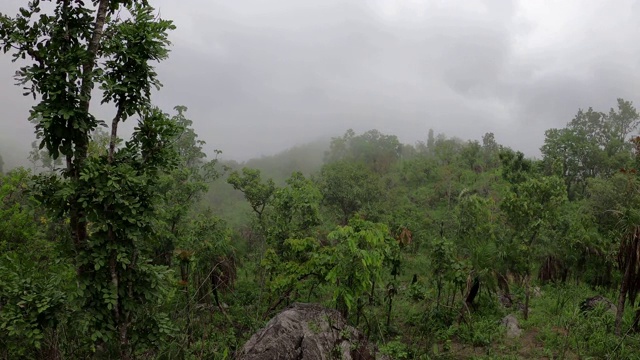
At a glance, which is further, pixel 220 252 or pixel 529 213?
pixel 220 252

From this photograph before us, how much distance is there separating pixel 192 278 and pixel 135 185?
11.0 m

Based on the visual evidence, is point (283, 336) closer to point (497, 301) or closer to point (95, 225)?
point (95, 225)

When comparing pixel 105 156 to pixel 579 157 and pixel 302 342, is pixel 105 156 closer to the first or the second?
pixel 302 342

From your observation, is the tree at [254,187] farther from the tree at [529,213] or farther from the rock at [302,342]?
the tree at [529,213]

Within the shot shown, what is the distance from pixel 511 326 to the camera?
1348 cm

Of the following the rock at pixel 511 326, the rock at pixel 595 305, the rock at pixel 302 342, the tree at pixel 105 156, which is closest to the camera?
the tree at pixel 105 156

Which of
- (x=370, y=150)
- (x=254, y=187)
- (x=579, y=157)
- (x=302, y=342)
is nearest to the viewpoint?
(x=302, y=342)

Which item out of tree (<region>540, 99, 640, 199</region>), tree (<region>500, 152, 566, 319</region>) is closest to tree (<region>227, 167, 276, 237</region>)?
tree (<region>500, 152, 566, 319</region>)

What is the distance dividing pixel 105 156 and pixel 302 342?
6123 mm

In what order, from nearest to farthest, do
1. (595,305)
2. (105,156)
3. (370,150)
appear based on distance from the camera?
(105,156)
(595,305)
(370,150)

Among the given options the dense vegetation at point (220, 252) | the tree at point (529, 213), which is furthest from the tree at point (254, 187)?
the tree at point (529, 213)

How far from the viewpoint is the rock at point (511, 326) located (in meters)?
13.1

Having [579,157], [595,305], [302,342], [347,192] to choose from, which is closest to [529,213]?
[595,305]

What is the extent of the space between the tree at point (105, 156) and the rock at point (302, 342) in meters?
3.10
